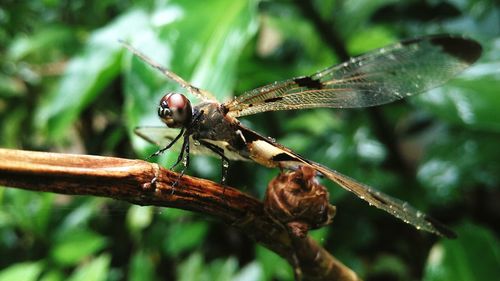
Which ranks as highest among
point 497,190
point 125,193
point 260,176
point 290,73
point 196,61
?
point 497,190

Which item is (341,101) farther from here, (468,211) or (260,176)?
(468,211)

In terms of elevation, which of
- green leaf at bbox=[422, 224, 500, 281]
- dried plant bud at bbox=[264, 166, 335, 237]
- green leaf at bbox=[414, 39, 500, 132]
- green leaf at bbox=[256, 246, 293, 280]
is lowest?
green leaf at bbox=[256, 246, 293, 280]

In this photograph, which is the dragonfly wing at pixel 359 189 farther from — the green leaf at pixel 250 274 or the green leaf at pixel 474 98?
the green leaf at pixel 250 274

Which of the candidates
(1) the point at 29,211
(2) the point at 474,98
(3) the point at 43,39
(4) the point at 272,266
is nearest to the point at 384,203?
(4) the point at 272,266

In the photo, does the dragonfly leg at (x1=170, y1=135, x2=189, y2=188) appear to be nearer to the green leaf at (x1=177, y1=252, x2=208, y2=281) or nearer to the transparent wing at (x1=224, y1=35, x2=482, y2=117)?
the transparent wing at (x1=224, y1=35, x2=482, y2=117)

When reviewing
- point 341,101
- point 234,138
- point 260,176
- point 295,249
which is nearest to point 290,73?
point 260,176

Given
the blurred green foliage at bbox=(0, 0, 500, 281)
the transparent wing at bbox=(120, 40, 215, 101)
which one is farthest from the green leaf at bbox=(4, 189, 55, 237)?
the transparent wing at bbox=(120, 40, 215, 101)

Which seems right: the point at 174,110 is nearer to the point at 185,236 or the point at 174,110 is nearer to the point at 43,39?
the point at 185,236

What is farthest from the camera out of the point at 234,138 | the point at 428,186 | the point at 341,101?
the point at 428,186
